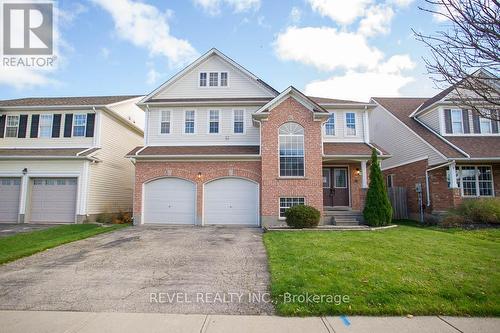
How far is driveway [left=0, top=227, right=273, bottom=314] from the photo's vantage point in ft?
16.6

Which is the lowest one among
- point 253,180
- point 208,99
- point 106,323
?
point 106,323

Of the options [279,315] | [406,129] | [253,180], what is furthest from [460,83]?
[406,129]

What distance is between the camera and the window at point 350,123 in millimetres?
17438

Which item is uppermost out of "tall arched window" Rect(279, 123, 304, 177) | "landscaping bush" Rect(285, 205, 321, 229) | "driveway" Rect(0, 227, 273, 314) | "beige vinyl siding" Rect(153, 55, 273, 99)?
"beige vinyl siding" Rect(153, 55, 273, 99)

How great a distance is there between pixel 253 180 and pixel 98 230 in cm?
769

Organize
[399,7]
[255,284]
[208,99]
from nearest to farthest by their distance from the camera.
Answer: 1. [399,7]
2. [255,284]
3. [208,99]

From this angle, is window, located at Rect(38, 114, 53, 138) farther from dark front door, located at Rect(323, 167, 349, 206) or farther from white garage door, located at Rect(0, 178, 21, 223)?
dark front door, located at Rect(323, 167, 349, 206)

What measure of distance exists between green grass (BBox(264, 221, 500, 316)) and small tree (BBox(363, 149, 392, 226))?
3480mm

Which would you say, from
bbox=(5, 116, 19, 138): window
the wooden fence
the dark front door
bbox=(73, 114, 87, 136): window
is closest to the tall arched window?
the dark front door

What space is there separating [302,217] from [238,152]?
498 cm

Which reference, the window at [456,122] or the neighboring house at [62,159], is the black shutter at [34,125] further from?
the window at [456,122]

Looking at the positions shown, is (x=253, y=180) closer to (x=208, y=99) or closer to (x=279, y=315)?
(x=208, y=99)

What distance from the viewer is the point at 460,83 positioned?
4.18 meters

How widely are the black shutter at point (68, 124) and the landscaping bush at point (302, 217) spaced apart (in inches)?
547
